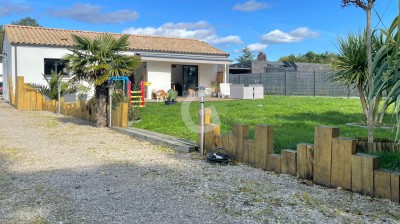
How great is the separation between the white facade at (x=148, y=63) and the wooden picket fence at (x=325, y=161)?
16364mm

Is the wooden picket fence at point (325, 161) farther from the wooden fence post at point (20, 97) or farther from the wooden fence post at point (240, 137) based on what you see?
the wooden fence post at point (20, 97)

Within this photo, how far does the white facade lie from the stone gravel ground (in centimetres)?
1494

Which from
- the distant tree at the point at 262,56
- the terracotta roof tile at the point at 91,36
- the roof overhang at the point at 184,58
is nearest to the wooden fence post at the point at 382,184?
the terracotta roof tile at the point at 91,36

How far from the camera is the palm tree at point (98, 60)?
10.8 meters

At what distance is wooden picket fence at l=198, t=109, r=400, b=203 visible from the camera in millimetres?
4192

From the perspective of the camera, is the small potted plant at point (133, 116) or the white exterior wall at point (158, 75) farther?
the white exterior wall at point (158, 75)

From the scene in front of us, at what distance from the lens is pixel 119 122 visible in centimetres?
1105

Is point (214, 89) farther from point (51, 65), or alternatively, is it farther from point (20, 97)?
point (20, 97)

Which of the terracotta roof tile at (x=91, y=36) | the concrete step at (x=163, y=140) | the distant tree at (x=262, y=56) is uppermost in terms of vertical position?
the distant tree at (x=262, y=56)

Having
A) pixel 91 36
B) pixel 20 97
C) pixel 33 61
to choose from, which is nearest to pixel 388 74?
pixel 20 97

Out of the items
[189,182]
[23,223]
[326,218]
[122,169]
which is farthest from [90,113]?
[326,218]

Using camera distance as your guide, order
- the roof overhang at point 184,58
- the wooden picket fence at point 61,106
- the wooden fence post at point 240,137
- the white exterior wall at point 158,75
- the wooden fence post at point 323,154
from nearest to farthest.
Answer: the wooden fence post at point 323,154, the wooden fence post at point 240,137, the wooden picket fence at point 61,106, the roof overhang at point 184,58, the white exterior wall at point 158,75

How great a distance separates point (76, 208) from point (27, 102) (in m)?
16.6

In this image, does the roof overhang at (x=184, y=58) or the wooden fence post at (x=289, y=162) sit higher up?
the roof overhang at (x=184, y=58)
